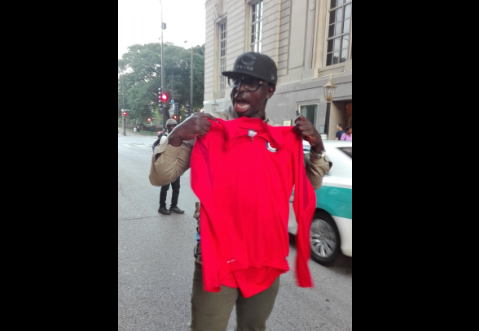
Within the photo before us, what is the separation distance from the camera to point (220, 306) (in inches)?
54.4

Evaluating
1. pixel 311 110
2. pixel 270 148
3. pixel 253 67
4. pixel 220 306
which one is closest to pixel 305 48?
pixel 311 110

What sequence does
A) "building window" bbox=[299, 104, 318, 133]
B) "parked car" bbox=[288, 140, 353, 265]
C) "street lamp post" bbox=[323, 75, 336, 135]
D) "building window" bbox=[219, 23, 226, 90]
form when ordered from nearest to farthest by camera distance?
"parked car" bbox=[288, 140, 353, 265] < "street lamp post" bbox=[323, 75, 336, 135] < "building window" bbox=[299, 104, 318, 133] < "building window" bbox=[219, 23, 226, 90]

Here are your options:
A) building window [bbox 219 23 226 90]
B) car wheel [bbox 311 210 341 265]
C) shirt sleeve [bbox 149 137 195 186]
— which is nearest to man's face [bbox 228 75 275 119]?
shirt sleeve [bbox 149 137 195 186]

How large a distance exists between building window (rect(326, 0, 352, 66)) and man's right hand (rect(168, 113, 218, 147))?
523 inches

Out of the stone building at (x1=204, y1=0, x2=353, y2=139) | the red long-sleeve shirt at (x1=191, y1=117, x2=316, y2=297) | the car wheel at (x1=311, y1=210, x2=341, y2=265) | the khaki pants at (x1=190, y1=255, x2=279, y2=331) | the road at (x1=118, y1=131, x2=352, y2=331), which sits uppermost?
the stone building at (x1=204, y1=0, x2=353, y2=139)

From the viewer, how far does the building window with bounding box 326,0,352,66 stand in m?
12.6

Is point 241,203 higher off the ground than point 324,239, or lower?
higher

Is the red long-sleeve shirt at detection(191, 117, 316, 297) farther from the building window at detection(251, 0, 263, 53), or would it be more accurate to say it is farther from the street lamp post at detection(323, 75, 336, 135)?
the building window at detection(251, 0, 263, 53)

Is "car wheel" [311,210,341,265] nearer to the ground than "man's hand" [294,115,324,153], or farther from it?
nearer to the ground

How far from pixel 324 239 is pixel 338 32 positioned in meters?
12.3

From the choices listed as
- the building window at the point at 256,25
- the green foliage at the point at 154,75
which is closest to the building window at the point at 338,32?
the building window at the point at 256,25

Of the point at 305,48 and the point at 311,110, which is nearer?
the point at 305,48

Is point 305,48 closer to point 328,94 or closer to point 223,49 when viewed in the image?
point 328,94
